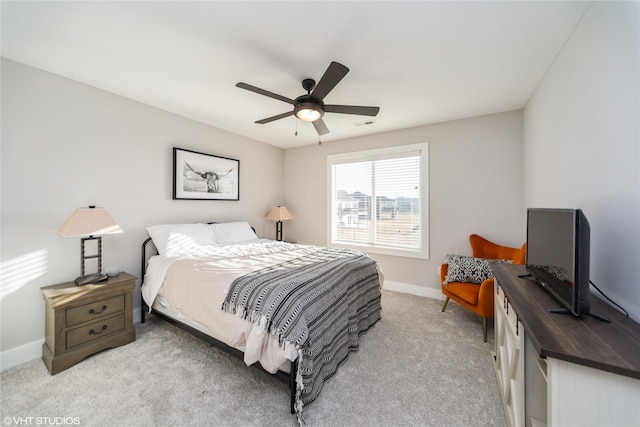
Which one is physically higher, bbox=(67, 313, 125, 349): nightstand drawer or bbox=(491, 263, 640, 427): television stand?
bbox=(491, 263, 640, 427): television stand

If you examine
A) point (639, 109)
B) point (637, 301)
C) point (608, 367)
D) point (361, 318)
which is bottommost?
point (361, 318)

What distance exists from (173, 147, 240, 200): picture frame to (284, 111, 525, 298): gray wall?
81.6 inches

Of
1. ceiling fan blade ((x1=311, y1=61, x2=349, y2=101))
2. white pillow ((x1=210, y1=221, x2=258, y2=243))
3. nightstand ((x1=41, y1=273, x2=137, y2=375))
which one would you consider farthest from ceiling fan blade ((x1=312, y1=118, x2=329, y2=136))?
nightstand ((x1=41, y1=273, x2=137, y2=375))

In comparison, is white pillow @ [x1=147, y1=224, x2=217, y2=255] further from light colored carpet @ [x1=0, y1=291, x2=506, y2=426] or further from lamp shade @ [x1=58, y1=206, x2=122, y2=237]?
light colored carpet @ [x1=0, y1=291, x2=506, y2=426]

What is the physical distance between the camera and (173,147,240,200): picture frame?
3312 mm

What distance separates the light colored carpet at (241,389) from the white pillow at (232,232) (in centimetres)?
139

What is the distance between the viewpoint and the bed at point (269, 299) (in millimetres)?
1628

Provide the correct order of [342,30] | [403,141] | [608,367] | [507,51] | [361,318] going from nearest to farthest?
[608,367] < [342,30] < [507,51] < [361,318] < [403,141]

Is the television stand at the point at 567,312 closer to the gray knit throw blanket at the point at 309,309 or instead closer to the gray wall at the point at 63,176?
the gray knit throw blanket at the point at 309,309

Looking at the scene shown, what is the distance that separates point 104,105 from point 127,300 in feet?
6.82

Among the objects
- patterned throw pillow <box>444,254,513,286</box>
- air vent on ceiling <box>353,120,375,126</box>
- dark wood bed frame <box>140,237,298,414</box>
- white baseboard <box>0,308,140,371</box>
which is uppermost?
air vent on ceiling <box>353,120,375,126</box>

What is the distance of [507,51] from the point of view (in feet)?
6.39

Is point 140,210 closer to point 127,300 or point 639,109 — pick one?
point 127,300

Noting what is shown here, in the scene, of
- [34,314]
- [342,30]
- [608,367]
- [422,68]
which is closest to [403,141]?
[422,68]
